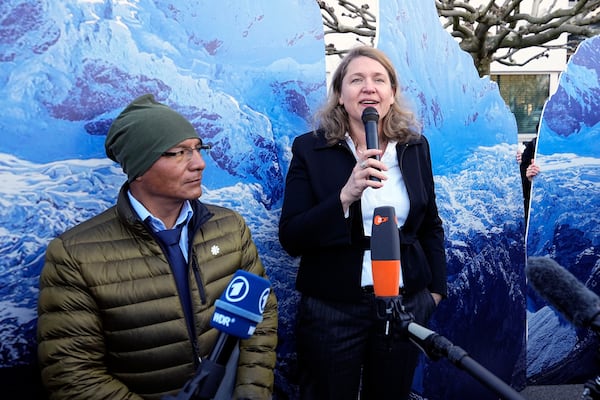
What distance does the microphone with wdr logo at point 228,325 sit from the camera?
1046mm

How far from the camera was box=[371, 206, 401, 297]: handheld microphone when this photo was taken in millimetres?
→ 1272

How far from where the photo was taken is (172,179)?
174 cm

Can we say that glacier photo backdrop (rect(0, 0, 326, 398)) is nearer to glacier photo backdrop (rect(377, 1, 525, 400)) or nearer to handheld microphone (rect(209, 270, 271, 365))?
glacier photo backdrop (rect(377, 1, 525, 400))

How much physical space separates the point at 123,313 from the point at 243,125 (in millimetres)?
1103

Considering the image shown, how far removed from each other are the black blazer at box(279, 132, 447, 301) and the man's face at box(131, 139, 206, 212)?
1.42 feet

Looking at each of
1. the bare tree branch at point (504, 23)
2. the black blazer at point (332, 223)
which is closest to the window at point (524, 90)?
the bare tree branch at point (504, 23)

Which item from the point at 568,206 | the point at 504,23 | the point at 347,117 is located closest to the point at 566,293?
the point at 347,117

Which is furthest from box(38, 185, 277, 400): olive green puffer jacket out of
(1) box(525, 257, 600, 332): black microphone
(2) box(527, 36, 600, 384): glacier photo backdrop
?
(2) box(527, 36, 600, 384): glacier photo backdrop

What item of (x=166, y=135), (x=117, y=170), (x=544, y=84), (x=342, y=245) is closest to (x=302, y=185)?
(x=342, y=245)

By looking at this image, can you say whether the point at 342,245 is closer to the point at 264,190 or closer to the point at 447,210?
the point at 264,190

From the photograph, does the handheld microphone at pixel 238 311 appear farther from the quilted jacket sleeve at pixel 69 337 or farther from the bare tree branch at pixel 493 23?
the bare tree branch at pixel 493 23

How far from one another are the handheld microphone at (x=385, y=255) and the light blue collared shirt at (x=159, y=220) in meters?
0.74

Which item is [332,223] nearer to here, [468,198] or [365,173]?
[365,173]

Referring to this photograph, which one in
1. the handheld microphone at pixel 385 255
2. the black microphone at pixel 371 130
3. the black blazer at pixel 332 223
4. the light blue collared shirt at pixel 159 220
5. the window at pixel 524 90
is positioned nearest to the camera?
the handheld microphone at pixel 385 255
